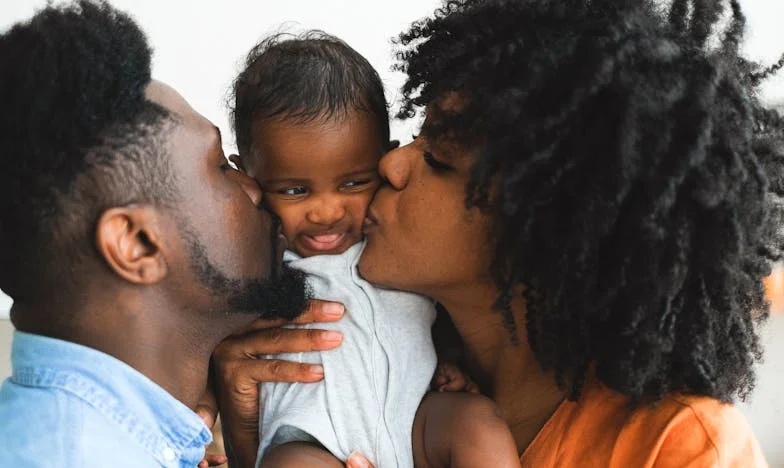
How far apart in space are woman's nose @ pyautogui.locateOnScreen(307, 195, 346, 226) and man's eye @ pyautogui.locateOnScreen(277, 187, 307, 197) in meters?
0.04

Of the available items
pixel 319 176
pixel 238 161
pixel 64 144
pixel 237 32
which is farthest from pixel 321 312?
pixel 237 32

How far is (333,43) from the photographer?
4.81 feet

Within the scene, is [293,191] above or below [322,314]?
above

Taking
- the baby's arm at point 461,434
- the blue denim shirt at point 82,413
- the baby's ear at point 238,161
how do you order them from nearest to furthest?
1. the blue denim shirt at point 82,413
2. the baby's arm at point 461,434
3. the baby's ear at point 238,161

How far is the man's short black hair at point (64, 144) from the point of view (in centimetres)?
97

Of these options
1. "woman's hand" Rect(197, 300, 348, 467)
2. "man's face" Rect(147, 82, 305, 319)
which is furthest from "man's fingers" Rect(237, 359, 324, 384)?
"man's face" Rect(147, 82, 305, 319)

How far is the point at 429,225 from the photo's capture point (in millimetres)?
1194

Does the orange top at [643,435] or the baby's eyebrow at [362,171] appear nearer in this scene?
the orange top at [643,435]

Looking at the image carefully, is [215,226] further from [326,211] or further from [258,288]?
[326,211]

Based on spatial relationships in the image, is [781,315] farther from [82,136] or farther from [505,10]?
[82,136]

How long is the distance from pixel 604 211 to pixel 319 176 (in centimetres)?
53

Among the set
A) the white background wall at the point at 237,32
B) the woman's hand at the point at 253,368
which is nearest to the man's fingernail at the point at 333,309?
the woman's hand at the point at 253,368

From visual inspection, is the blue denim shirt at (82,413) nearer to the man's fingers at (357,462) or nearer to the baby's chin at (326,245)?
the man's fingers at (357,462)

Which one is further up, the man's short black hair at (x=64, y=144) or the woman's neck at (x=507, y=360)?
the man's short black hair at (x=64, y=144)
